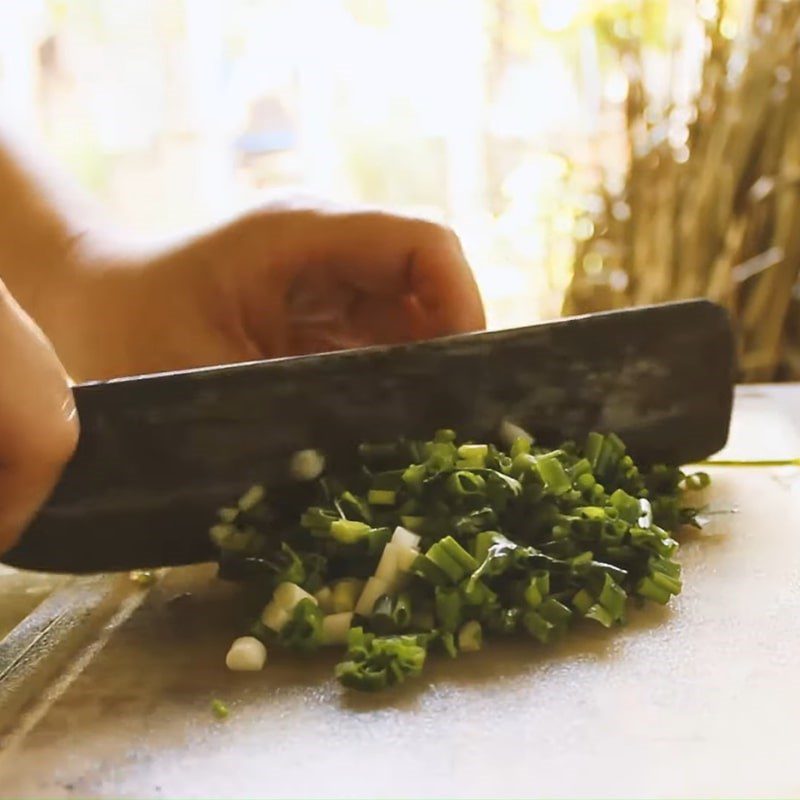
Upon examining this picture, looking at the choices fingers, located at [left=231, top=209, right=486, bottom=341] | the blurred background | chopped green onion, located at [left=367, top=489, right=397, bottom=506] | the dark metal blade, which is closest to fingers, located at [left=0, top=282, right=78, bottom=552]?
the dark metal blade

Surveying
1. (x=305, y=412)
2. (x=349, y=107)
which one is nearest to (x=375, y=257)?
(x=305, y=412)

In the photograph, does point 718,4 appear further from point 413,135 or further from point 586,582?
point 586,582

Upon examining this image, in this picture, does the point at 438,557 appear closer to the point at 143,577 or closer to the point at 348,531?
the point at 348,531

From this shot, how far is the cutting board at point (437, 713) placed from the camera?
494 millimetres

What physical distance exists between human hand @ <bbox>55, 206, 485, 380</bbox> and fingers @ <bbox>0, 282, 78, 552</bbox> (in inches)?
14.0

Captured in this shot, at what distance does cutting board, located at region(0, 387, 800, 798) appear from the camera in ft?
1.62

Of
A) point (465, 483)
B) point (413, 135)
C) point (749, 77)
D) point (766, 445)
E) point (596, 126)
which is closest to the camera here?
point (465, 483)

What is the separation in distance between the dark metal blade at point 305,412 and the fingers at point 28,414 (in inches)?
3.1

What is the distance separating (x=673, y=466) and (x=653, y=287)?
0.72 meters

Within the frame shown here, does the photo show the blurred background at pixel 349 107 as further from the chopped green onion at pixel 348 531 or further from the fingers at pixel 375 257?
the chopped green onion at pixel 348 531

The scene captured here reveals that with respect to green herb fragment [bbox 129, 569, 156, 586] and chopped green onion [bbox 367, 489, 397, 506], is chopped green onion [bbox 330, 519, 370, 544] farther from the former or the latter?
green herb fragment [bbox 129, 569, 156, 586]

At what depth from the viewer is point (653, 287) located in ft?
4.94

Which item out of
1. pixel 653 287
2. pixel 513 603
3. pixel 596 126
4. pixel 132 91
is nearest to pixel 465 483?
pixel 513 603

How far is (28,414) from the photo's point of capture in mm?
556
